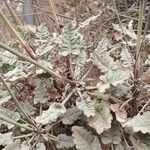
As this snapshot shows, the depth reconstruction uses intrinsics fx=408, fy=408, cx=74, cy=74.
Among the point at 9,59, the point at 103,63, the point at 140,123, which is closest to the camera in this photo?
the point at 140,123

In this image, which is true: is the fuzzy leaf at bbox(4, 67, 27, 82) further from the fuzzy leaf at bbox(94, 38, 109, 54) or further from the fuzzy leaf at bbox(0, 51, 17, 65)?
the fuzzy leaf at bbox(94, 38, 109, 54)

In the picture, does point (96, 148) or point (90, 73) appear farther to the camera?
point (90, 73)

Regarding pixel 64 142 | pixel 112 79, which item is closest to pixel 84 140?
pixel 64 142

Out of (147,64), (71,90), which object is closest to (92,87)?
(71,90)

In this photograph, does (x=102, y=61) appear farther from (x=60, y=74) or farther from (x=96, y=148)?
(x=96, y=148)

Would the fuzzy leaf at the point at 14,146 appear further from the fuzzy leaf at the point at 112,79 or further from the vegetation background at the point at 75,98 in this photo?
the fuzzy leaf at the point at 112,79

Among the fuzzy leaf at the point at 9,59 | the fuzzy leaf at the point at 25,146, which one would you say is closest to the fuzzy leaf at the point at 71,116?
the fuzzy leaf at the point at 25,146

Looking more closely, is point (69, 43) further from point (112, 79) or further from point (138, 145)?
point (138, 145)

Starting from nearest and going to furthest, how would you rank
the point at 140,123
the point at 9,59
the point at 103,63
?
the point at 140,123, the point at 103,63, the point at 9,59
